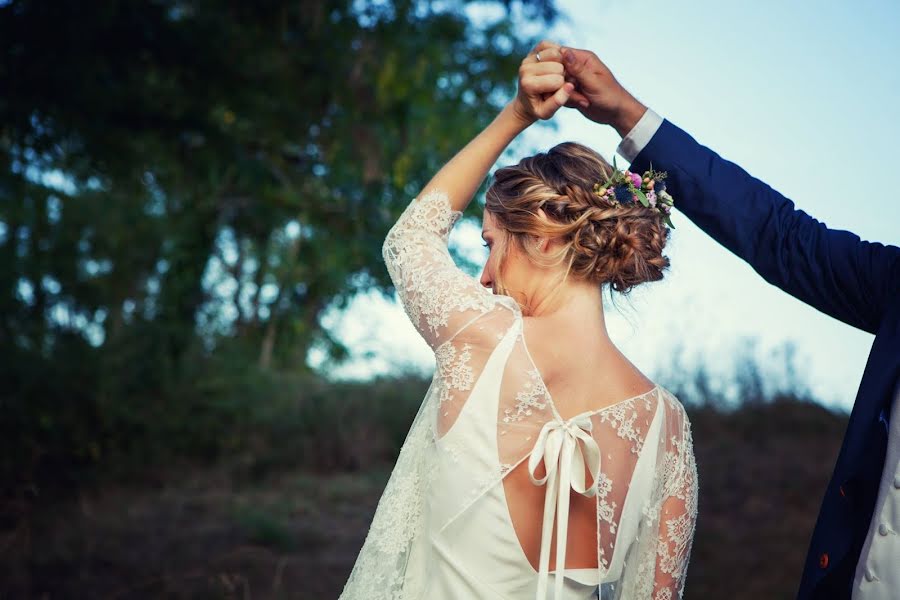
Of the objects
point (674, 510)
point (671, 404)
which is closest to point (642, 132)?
point (671, 404)

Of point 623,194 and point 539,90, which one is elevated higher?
point 539,90

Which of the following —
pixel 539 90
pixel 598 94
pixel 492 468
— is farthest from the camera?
pixel 598 94

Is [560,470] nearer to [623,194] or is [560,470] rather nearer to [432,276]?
[432,276]

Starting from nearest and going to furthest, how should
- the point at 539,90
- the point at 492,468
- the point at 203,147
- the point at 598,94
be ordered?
the point at 492,468, the point at 539,90, the point at 598,94, the point at 203,147

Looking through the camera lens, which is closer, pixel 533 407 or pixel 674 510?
pixel 533 407

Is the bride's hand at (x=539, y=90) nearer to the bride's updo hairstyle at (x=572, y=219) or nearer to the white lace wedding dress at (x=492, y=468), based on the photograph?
the bride's updo hairstyle at (x=572, y=219)

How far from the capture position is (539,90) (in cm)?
198

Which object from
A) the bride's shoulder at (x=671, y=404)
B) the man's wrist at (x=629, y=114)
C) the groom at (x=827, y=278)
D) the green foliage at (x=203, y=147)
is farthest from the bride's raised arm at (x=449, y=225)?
the green foliage at (x=203, y=147)

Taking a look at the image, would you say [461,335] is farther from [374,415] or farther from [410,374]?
[410,374]

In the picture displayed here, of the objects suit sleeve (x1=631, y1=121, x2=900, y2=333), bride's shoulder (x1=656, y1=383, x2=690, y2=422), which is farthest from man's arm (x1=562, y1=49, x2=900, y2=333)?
bride's shoulder (x1=656, y1=383, x2=690, y2=422)

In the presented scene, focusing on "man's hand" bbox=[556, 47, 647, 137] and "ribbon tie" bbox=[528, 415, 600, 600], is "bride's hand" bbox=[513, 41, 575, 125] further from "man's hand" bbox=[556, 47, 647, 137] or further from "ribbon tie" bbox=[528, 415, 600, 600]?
"ribbon tie" bbox=[528, 415, 600, 600]

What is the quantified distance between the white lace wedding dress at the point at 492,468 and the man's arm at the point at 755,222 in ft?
1.43

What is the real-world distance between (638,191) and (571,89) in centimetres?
29

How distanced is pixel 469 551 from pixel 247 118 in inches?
176
